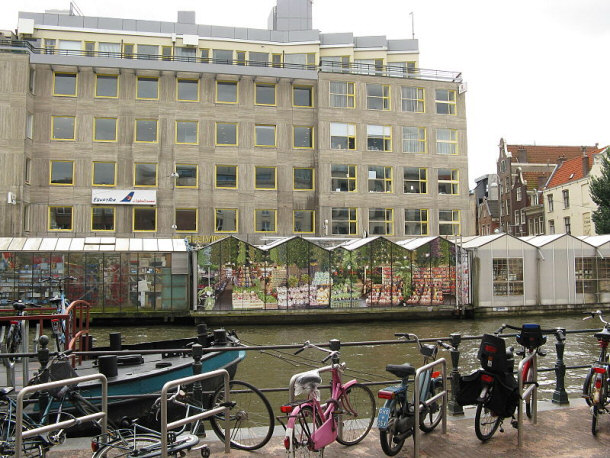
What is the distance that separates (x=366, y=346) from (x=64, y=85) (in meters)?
24.8

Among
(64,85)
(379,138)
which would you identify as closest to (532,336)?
(379,138)

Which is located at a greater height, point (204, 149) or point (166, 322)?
point (204, 149)

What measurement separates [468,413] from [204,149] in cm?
2922

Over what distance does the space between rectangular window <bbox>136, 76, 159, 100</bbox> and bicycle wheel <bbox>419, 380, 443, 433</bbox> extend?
3132 centimetres

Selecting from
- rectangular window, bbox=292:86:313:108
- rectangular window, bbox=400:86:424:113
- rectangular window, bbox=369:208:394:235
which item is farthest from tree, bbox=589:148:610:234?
rectangular window, bbox=292:86:313:108

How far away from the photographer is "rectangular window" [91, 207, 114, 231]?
3341 cm

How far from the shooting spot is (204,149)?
3472 cm

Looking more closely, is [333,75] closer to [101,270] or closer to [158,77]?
[158,77]

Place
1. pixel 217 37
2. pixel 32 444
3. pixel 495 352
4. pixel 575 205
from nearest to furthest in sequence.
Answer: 1. pixel 32 444
2. pixel 495 352
3. pixel 217 37
4. pixel 575 205

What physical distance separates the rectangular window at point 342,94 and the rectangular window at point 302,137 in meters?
2.22

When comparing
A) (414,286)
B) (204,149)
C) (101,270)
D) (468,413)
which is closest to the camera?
(468,413)

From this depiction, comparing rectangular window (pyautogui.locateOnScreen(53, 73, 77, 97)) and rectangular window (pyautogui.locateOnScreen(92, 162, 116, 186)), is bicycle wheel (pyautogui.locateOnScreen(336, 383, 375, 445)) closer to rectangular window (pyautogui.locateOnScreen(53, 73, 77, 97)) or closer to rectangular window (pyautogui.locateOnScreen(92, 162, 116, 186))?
rectangular window (pyautogui.locateOnScreen(92, 162, 116, 186))

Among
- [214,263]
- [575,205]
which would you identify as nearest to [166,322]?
[214,263]

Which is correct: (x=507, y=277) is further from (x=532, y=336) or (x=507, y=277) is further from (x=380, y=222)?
(x=532, y=336)
